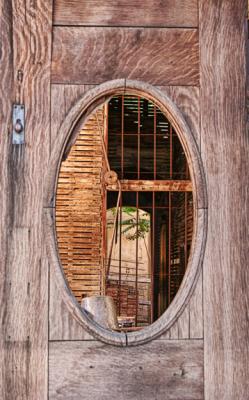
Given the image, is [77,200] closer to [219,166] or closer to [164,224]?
[164,224]

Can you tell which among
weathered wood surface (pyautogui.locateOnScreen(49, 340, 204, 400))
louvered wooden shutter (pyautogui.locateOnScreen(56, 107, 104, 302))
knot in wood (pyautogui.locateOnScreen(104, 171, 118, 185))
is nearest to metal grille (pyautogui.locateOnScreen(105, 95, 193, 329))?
louvered wooden shutter (pyautogui.locateOnScreen(56, 107, 104, 302))

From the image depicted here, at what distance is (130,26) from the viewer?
265cm

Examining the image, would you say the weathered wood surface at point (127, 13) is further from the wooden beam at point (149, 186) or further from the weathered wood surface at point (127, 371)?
the wooden beam at point (149, 186)

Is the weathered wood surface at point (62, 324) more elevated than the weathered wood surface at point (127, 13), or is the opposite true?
the weathered wood surface at point (127, 13)

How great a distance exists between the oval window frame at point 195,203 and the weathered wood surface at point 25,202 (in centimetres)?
4

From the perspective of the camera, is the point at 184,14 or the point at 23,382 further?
the point at 184,14

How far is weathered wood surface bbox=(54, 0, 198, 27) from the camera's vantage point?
2639mm

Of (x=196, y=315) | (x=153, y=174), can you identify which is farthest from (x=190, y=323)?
(x=153, y=174)

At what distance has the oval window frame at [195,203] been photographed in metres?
2.51

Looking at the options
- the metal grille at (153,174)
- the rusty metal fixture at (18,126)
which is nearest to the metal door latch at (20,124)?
the rusty metal fixture at (18,126)

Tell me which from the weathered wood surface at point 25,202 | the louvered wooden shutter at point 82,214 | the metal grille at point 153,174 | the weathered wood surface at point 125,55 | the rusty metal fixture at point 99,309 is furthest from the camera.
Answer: the metal grille at point 153,174

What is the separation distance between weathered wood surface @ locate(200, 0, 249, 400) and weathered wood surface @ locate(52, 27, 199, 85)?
8 centimetres

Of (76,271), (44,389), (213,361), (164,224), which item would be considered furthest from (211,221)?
(164,224)

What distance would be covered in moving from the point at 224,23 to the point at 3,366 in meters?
1.56
